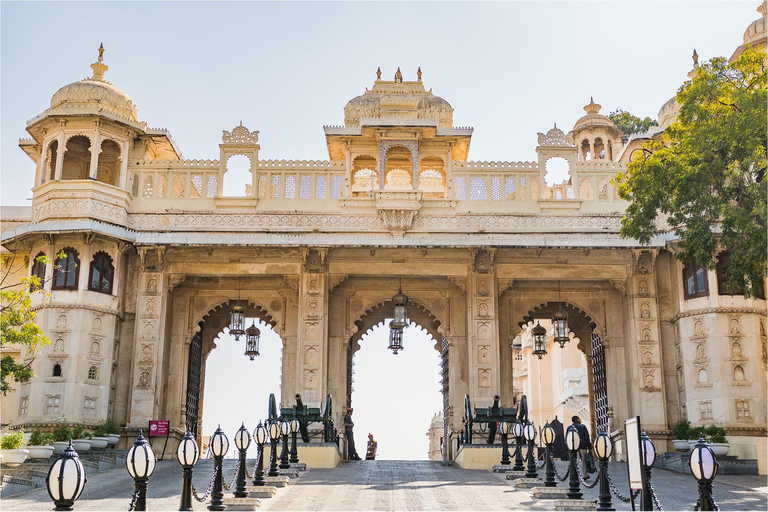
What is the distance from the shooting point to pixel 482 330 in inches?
873

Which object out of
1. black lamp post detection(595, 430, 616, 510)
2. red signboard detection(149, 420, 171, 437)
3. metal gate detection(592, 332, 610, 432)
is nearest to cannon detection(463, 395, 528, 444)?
metal gate detection(592, 332, 610, 432)

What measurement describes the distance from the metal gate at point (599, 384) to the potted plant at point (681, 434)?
2.29 m

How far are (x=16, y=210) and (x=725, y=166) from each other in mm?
16398

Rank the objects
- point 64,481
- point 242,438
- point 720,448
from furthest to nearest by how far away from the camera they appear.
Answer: point 720,448
point 242,438
point 64,481

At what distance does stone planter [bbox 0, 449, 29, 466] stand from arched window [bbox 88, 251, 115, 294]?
644 centimetres

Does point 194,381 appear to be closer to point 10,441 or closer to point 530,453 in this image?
point 10,441

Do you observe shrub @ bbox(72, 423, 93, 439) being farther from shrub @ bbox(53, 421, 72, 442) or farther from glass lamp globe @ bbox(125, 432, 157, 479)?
glass lamp globe @ bbox(125, 432, 157, 479)

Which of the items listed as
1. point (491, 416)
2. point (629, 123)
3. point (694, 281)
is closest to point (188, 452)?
point (491, 416)

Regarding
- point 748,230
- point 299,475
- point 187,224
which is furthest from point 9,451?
point 748,230

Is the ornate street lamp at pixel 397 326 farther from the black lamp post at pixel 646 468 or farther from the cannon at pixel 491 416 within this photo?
the black lamp post at pixel 646 468

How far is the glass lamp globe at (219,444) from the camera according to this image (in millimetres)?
11047

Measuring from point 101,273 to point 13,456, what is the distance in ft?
22.8

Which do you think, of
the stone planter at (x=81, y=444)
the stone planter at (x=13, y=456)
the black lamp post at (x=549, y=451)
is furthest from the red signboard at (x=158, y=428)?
Result: the black lamp post at (x=549, y=451)

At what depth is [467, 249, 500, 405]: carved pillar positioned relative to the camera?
71.5ft
